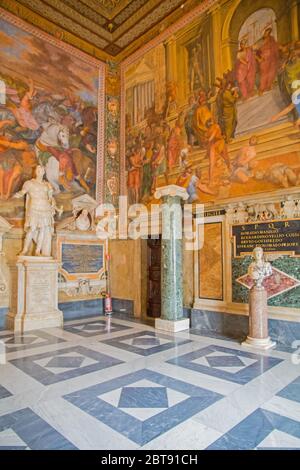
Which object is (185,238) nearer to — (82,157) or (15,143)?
(82,157)

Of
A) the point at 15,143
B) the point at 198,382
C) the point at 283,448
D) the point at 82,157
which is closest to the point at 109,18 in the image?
the point at 82,157

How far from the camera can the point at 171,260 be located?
661 centimetres

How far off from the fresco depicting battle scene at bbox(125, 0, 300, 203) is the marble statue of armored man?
2.43m

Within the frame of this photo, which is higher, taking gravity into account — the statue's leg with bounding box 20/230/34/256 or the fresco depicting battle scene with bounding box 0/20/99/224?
the fresco depicting battle scene with bounding box 0/20/99/224

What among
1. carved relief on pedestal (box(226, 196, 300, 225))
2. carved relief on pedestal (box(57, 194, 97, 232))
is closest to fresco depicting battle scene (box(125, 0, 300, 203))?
carved relief on pedestal (box(226, 196, 300, 225))

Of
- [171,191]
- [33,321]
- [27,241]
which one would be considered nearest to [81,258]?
[27,241]

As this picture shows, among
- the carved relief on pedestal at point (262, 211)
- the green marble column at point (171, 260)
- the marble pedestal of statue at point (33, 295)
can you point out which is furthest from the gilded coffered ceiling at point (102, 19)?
the marble pedestal of statue at point (33, 295)

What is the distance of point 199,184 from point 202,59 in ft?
9.18

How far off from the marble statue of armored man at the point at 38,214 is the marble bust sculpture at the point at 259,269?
4.31 m

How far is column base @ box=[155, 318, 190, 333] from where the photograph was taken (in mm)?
6304

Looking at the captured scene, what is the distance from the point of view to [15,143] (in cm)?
740

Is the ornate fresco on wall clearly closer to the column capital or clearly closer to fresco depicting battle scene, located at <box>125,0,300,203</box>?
fresco depicting battle scene, located at <box>125,0,300,203</box>

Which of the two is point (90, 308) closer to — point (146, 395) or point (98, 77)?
point (146, 395)

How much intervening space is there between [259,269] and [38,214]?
4691 millimetres
